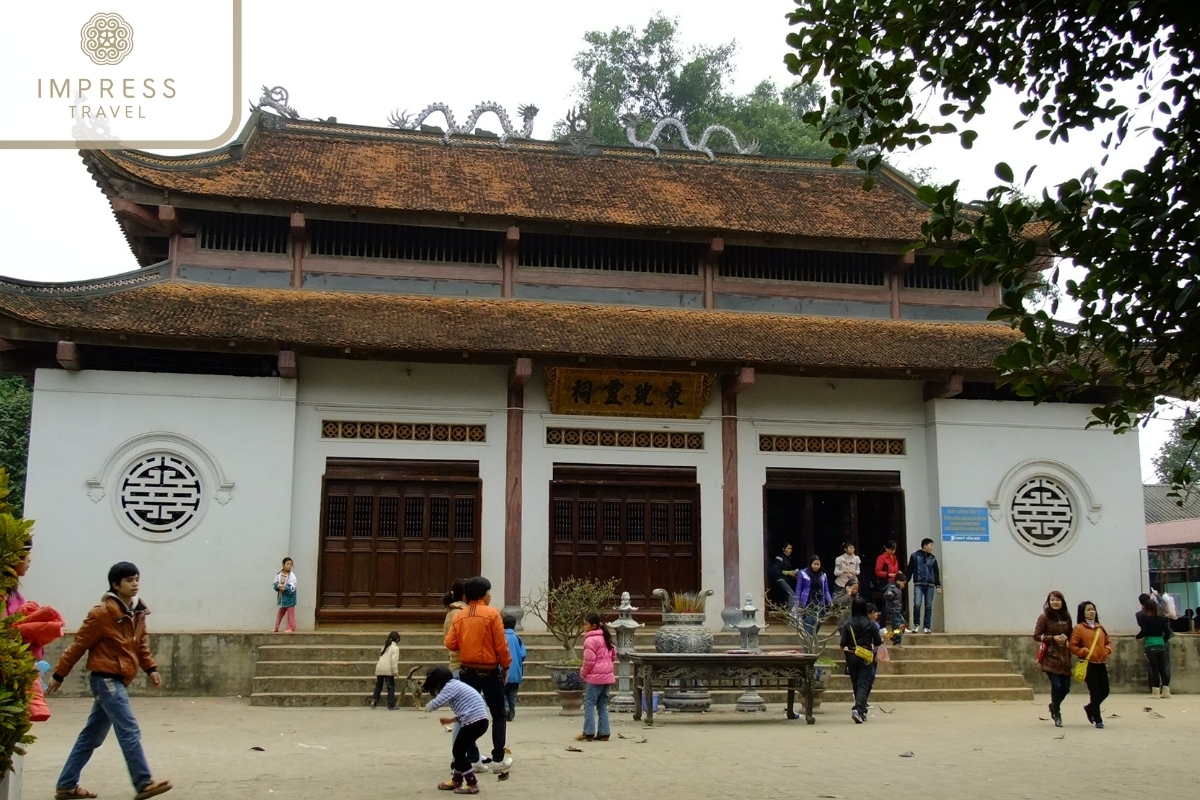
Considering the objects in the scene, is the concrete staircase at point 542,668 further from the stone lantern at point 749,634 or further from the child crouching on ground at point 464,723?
the child crouching on ground at point 464,723

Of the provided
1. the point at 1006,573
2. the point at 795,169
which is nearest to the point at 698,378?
the point at 1006,573

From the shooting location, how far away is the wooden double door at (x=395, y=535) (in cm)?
1541

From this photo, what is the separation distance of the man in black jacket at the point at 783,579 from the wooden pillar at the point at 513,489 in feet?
11.7

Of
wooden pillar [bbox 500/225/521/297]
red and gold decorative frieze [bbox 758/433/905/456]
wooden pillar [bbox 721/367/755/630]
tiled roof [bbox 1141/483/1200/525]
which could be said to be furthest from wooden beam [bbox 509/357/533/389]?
tiled roof [bbox 1141/483/1200/525]

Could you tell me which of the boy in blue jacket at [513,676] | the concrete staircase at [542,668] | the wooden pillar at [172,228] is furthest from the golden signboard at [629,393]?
the wooden pillar at [172,228]

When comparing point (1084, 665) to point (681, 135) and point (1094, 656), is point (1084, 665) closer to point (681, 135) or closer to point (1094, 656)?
point (1094, 656)

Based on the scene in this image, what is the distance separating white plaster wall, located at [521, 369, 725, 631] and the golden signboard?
12 centimetres

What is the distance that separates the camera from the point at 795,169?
20750 millimetres

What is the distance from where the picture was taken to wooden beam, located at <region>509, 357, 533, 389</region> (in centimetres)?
1510

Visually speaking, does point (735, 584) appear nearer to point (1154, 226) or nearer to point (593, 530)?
point (593, 530)

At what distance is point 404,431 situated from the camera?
15.8 metres

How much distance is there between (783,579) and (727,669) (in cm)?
495

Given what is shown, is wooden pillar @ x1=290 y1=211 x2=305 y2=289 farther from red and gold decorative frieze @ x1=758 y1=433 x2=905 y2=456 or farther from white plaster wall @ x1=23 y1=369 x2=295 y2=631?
red and gold decorative frieze @ x1=758 y1=433 x2=905 y2=456

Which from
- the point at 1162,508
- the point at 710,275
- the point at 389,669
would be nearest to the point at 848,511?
the point at 710,275
